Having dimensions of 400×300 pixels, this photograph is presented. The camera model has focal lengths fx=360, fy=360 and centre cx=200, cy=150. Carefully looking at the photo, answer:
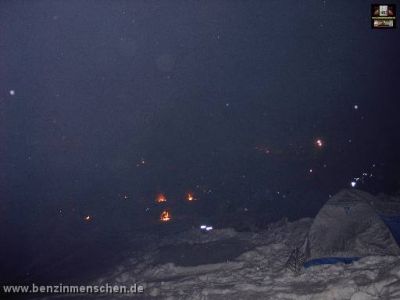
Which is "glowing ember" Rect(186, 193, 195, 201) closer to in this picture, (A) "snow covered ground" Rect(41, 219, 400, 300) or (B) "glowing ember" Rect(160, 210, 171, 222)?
(B) "glowing ember" Rect(160, 210, 171, 222)

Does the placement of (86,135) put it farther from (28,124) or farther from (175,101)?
(175,101)

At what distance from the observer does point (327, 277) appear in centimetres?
816

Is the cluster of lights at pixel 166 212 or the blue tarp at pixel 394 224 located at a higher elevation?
the cluster of lights at pixel 166 212

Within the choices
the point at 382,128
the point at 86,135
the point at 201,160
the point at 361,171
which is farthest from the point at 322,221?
the point at 86,135

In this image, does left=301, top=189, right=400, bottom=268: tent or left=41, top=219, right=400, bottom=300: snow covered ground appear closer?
left=41, top=219, right=400, bottom=300: snow covered ground

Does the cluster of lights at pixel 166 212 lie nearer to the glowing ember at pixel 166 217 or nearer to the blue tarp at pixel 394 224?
the glowing ember at pixel 166 217

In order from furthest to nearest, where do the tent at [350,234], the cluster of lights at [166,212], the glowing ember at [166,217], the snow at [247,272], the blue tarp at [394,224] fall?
the cluster of lights at [166,212] → the glowing ember at [166,217] → the blue tarp at [394,224] → the tent at [350,234] → the snow at [247,272]

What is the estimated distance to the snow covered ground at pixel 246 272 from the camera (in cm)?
736

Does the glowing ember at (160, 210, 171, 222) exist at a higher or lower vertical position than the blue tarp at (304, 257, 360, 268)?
higher

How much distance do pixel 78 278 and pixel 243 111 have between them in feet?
550

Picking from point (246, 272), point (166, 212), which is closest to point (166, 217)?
point (166, 212)

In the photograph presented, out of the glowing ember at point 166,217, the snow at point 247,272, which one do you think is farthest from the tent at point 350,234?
the glowing ember at point 166,217

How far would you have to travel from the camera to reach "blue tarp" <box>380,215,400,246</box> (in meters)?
9.17

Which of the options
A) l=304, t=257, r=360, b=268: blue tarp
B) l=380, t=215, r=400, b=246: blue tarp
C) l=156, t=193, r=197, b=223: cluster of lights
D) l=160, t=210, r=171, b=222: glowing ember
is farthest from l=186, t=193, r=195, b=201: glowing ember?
l=304, t=257, r=360, b=268: blue tarp
